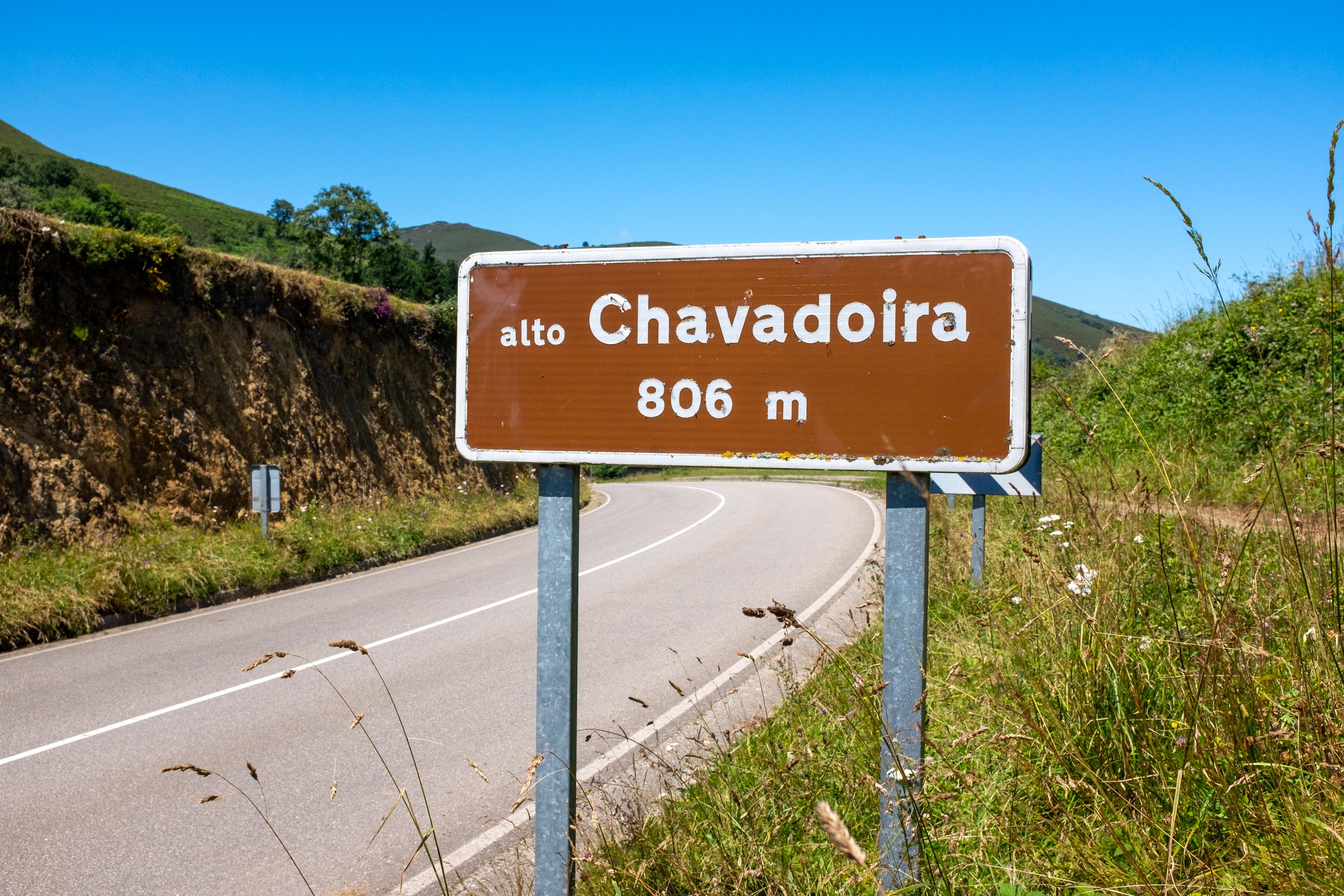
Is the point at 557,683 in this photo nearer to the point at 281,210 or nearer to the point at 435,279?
the point at 435,279

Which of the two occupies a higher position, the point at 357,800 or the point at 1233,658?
the point at 1233,658

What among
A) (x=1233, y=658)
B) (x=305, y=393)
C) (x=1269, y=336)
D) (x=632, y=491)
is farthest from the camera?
(x=632, y=491)

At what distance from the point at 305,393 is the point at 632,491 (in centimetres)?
1653

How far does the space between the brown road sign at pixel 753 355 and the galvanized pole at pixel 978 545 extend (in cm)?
422

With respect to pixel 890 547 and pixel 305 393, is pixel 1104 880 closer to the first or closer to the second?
pixel 890 547

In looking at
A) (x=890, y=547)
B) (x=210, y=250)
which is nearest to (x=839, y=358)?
(x=890, y=547)

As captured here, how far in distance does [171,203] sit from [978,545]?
317 ft

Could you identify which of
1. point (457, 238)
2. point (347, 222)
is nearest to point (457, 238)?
point (457, 238)

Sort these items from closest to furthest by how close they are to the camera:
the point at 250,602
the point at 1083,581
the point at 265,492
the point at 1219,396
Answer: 1. the point at 1083,581
2. the point at 250,602
3. the point at 265,492
4. the point at 1219,396

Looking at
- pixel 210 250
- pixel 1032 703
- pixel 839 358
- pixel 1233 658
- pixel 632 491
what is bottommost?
pixel 632 491

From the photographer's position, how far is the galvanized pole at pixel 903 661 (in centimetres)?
177

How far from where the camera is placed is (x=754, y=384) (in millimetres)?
1896

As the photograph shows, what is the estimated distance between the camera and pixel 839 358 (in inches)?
72.4

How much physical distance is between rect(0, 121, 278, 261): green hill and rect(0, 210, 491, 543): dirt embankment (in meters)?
40.7
